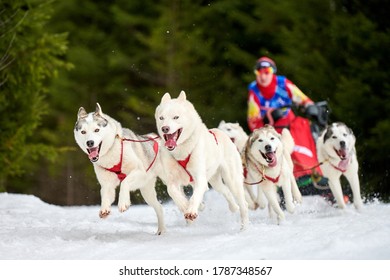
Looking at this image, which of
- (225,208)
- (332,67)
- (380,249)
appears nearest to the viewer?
(380,249)

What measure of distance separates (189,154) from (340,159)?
8.24 ft

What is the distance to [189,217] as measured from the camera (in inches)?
255

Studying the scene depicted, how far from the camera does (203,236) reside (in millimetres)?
7078

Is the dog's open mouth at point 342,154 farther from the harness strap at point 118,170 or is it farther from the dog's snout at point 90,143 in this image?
the dog's snout at point 90,143

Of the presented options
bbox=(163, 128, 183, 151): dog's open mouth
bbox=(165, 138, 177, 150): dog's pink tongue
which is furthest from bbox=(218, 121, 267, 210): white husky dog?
bbox=(165, 138, 177, 150): dog's pink tongue

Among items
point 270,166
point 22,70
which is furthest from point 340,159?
point 22,70

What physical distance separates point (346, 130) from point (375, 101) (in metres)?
5.96

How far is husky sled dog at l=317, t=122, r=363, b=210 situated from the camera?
871 cm

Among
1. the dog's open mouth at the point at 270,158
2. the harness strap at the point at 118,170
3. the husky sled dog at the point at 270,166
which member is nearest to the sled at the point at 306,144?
the husky sled dog at the point at 270,166

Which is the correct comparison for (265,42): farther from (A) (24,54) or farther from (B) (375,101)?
(A) (24,54)

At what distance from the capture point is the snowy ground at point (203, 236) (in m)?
5.79

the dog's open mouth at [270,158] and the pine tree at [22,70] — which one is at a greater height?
the pine tree at [22,70]

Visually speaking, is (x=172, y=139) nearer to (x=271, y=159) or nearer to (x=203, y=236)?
(x=203, y=236)

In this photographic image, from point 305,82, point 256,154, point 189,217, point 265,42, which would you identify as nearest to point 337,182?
point 256,154
